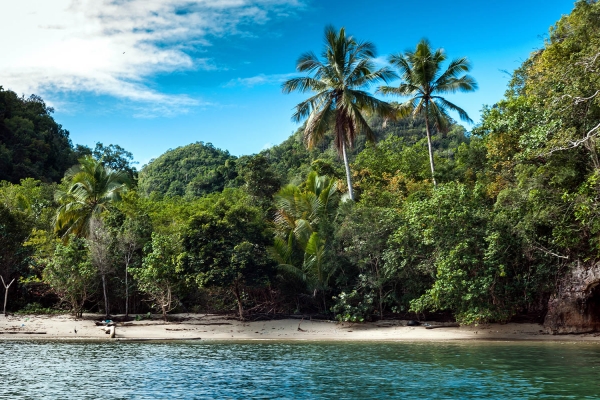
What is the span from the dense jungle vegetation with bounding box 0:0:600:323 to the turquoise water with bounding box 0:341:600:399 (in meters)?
3.72

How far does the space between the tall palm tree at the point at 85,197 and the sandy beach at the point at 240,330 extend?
6140 millimetres

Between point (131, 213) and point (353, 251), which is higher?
point (131, 213)

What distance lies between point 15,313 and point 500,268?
2334 cm

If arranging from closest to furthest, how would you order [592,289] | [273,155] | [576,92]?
1. [576,92]
2. [592,289]
3. [273,155]

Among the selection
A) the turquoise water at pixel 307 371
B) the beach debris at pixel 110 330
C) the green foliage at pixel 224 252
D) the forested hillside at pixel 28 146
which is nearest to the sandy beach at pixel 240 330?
the beach debris at pixel 110 330

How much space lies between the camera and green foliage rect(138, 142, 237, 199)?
2052 inches

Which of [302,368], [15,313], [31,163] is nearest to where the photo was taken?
[302,368]

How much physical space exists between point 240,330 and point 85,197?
42.8 feet

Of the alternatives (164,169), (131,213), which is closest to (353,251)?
(131,213)

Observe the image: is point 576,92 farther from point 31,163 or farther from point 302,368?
point 31,163

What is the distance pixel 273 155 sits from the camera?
63.5 m

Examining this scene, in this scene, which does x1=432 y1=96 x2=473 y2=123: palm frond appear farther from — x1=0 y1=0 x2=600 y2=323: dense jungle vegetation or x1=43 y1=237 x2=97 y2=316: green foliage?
x1=43 y1=237 x2=97 y2=316: green foliage

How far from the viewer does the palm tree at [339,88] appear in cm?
2809

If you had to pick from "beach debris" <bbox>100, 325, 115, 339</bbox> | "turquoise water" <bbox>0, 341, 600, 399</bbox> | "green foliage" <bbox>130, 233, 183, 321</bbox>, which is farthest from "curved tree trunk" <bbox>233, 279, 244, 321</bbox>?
"beach debris" <bbox>100, 325, 115, 339</bbox>
